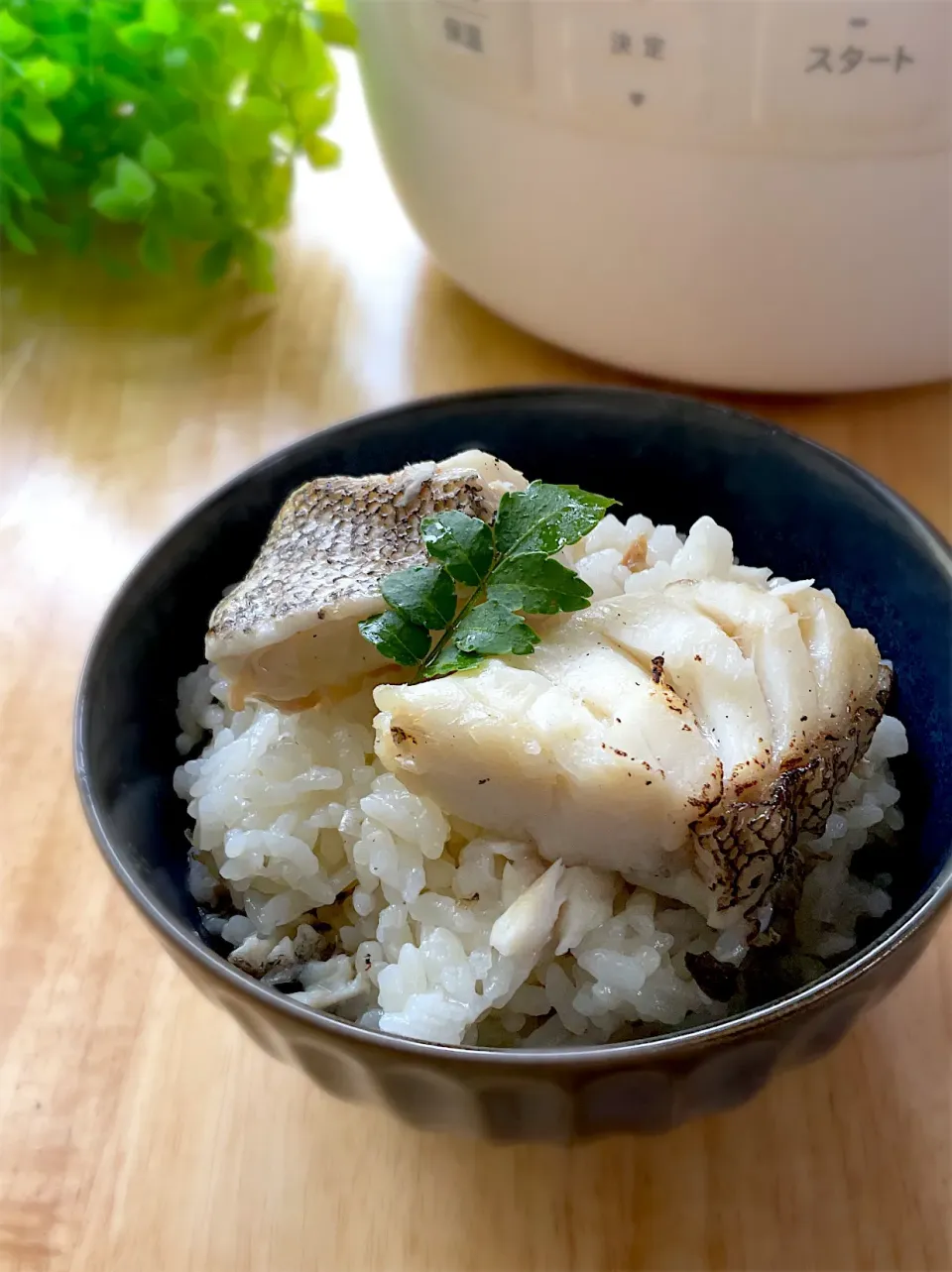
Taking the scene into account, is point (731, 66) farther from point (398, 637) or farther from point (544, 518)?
point (398, 637)

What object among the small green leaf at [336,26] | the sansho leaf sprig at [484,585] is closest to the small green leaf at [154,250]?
the small green leaf at [336,26]

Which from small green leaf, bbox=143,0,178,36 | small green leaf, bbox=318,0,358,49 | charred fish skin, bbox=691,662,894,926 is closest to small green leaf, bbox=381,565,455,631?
charred fish skin, bbox=691,662,894,926

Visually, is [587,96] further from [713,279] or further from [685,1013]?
[685,1013]

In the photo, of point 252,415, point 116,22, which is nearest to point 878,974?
point 252,415

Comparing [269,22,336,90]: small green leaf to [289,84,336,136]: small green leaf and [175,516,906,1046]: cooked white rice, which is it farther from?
[175,516,906,1046]: cooked white rice

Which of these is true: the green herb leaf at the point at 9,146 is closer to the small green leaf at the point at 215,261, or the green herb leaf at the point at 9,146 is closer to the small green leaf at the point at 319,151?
the small green leaf at the point at 215,261

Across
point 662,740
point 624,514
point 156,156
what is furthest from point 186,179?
point 662,740
